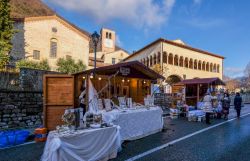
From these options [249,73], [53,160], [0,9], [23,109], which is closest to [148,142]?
[53,160]

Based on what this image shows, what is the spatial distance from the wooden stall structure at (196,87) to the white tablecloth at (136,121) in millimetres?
10159

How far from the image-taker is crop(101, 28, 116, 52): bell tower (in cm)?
7019

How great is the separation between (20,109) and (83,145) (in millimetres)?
7044

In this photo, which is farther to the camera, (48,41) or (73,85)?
(48,41)

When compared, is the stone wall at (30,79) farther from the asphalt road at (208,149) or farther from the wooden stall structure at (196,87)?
the wooden stall structure at (196,87)

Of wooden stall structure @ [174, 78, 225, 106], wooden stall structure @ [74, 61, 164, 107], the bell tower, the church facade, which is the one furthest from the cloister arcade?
the bell tower

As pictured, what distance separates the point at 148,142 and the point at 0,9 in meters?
21.7

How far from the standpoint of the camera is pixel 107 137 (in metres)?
6.75

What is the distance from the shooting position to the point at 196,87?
2097cm

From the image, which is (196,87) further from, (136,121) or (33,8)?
(33,8)

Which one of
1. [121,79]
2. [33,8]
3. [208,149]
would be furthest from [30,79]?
[33,8]

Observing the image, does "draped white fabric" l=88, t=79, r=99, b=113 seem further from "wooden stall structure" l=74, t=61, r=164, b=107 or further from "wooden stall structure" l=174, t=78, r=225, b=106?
"wooden stall structure" l=174, t=78, r=225, b=106

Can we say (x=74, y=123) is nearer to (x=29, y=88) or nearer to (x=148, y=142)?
(x=148, y=142)

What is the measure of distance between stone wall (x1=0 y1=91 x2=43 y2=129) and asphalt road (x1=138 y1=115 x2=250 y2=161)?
739 cm
